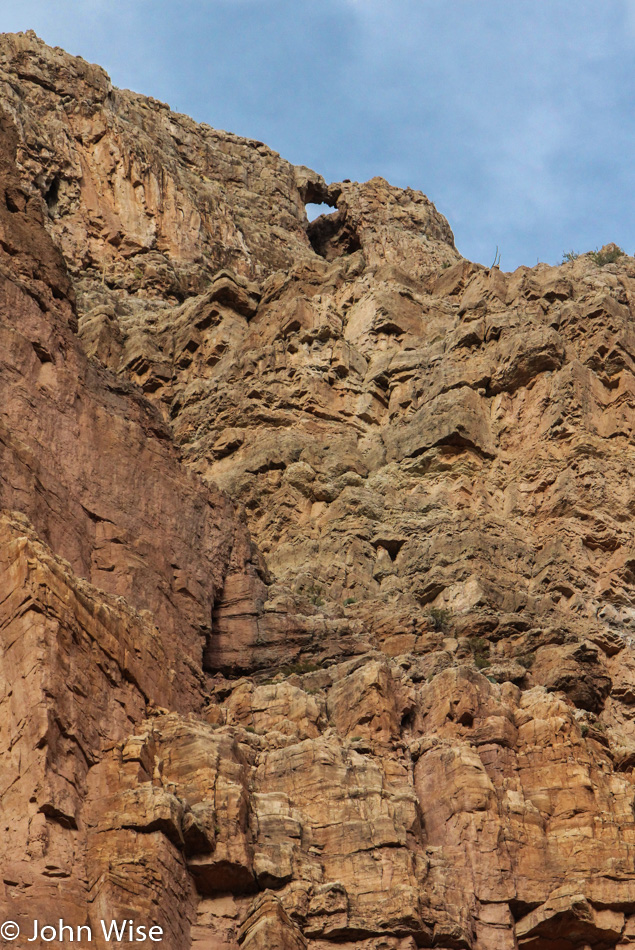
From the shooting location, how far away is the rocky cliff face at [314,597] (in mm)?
27250

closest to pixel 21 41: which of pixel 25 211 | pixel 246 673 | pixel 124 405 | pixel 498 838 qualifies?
pixel 25 211

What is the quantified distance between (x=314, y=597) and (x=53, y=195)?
3138cm

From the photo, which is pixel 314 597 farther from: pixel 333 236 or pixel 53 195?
pixel 333 236

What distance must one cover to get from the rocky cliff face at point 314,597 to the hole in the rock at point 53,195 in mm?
113

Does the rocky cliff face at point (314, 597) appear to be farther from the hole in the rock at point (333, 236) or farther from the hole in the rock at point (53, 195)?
the hole in the rock at point (333, 236)

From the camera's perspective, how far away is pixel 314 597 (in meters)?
41.5

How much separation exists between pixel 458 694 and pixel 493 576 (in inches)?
356

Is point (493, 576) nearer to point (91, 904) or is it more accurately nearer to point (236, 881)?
point (236, 881)

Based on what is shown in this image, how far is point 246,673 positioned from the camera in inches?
1486
